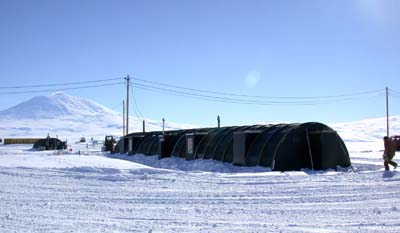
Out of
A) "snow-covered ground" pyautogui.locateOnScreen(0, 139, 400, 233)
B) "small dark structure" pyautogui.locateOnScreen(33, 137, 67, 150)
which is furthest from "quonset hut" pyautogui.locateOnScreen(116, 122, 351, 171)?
"small dark structure" pyautogui.locateOnScreen(33, 137, 67, 150)

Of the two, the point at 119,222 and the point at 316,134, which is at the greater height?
the point at 316,134

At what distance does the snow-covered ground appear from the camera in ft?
29.2

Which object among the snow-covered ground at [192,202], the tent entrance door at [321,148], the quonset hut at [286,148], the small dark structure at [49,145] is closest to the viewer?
the snow-covered ground at [192,202]

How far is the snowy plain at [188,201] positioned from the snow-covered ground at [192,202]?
0.06ft

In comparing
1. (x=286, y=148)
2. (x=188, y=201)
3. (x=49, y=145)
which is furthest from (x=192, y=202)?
(x=49, y=145)

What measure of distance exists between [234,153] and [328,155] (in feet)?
15.6

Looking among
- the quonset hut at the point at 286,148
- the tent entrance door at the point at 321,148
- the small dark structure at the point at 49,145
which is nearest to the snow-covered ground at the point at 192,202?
the quonset hut at the point at 286,148

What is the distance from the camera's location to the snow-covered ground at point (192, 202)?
8906 mm

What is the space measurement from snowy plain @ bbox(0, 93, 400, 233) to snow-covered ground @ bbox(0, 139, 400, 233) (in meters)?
0.02

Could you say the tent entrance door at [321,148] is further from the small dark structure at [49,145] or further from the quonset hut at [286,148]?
the small dark structure at [49,145]

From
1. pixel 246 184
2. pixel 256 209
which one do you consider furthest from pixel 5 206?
pixel 246 184

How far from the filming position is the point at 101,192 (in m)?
13.9

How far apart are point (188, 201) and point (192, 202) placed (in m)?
0.17

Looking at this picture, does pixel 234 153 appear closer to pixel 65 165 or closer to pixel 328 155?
pixel 328 155
